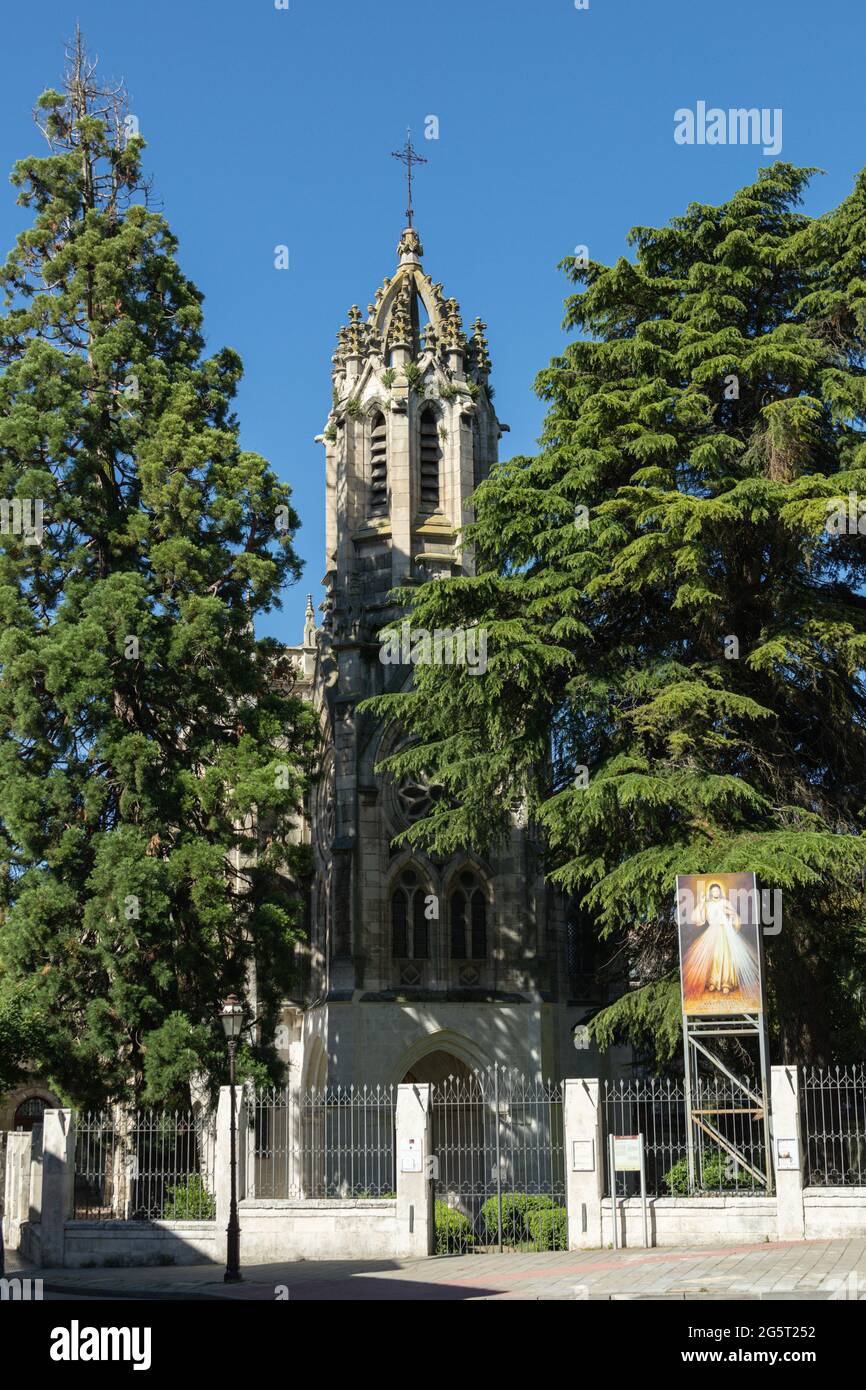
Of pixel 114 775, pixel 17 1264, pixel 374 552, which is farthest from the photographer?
pixel 374 552

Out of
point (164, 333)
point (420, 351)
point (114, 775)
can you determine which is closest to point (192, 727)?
point (114, 775)

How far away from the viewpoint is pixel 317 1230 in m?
22.6

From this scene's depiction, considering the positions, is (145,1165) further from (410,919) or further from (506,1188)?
(410,919)

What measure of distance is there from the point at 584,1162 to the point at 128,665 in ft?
39.7

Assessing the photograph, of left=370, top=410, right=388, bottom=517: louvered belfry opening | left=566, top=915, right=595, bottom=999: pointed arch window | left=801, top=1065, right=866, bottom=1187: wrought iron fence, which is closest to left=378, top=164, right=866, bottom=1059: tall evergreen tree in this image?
left=801, top=1065, right=866, bottom=1187: wrought iron fence

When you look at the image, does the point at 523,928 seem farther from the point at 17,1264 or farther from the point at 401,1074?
the point at 17,1264

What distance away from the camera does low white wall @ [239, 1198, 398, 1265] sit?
22.3m

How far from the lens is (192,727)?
95.8 ft

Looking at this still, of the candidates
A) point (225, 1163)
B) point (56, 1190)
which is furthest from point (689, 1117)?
point (56, 1190)

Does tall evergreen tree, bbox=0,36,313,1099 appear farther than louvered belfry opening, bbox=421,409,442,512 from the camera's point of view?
No

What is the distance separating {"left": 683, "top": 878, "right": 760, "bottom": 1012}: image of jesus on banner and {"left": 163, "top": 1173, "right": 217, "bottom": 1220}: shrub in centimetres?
790

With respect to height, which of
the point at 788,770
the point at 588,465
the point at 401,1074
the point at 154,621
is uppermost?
the point at 588,465

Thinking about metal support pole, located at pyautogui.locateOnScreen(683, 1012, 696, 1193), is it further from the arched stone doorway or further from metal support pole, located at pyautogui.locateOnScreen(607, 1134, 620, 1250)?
the arched stone doorway

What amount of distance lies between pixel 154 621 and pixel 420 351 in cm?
1264
